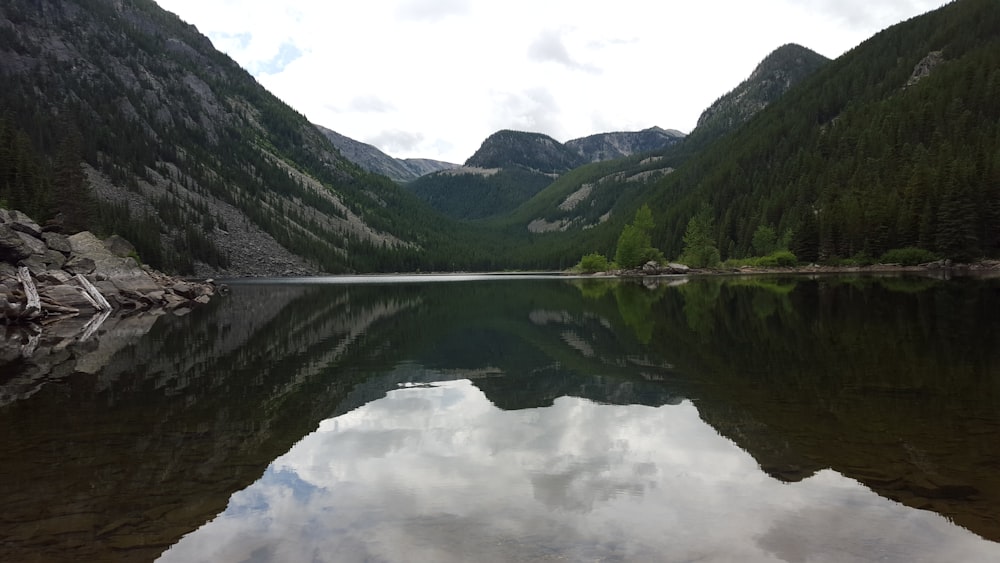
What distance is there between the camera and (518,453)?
35.8ft

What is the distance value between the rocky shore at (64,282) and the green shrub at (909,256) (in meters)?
110

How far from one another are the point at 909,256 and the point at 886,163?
144ft

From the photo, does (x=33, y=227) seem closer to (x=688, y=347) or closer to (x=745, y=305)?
(x=688, y=347)

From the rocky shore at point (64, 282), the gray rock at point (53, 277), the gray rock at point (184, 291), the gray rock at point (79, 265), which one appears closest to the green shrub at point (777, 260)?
the rocky shore at point (64, 282)

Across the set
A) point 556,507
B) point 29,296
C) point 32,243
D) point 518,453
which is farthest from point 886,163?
point 32,243

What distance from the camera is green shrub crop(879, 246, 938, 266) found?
9325 cm

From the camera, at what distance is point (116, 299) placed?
52.0 metres

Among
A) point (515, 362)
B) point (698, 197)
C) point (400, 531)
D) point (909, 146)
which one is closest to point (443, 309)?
point (515, 362)

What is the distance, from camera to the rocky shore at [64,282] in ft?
130

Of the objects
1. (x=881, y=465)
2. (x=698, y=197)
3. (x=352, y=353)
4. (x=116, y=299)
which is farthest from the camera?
(x=698, y=197)

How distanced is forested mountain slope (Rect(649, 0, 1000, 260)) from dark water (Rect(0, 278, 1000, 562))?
90.1 m

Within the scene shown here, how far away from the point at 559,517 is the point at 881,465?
5696 mm

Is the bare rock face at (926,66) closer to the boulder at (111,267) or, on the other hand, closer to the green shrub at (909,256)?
the green shrub at (909,256)

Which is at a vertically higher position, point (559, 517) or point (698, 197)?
point (698, 197)
